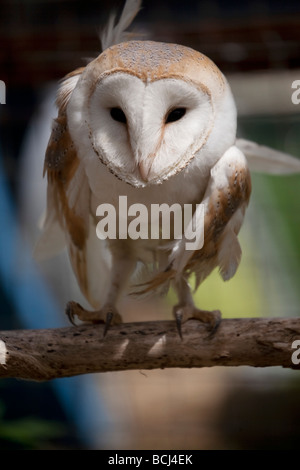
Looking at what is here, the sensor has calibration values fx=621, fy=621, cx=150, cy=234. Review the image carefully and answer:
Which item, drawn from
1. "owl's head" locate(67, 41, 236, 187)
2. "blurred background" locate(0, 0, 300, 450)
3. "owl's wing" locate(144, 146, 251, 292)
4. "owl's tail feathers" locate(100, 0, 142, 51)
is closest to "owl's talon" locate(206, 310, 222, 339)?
"owl's wing" locate(144, 146, 251, 292)

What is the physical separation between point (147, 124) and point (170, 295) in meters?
1.40

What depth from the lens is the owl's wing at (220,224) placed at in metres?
1.16

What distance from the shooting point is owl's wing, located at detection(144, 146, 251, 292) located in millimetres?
1158

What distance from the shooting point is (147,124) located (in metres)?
1.02

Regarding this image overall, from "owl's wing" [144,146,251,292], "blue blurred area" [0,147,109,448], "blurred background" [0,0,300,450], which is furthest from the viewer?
"blue blurred area" [0,147,109,448]

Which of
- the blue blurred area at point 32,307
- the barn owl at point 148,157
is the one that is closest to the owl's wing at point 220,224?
the barn owl at point 148,157

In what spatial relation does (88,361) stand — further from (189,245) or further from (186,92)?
(186,92)

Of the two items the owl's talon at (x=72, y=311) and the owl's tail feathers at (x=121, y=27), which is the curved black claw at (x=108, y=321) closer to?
the owl's talon at (x=72, y=311)

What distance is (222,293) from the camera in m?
2.58
